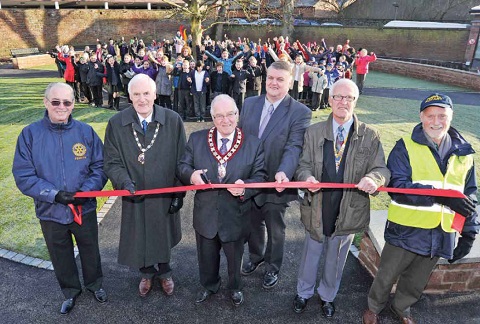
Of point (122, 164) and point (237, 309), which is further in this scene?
point (237, 309)

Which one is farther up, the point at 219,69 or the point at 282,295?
the point at 219,69

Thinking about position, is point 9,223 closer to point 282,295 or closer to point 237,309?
point 237,309

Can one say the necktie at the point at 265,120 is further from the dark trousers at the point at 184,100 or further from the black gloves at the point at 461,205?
the dark trousers at the point at 184,100

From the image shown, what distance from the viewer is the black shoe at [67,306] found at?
387 centimetres

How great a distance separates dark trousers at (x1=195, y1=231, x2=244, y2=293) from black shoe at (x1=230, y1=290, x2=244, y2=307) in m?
0.06

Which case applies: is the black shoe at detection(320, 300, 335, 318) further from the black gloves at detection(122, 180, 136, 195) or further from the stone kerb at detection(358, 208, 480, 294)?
the black gloves at detection(122, 180, 136, 195)

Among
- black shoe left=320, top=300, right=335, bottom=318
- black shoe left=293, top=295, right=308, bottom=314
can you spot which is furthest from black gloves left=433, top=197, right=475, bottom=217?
black shoe left=293, top=295, right=308, bottom=314

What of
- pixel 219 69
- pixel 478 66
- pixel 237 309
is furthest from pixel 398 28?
pixel 237 309

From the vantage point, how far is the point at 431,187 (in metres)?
3.15

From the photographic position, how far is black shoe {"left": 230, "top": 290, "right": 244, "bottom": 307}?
13.1 feet

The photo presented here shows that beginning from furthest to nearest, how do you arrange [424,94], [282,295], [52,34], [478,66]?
[52,34], [478,66], [424,94], [282,295]

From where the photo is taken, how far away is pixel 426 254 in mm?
3273

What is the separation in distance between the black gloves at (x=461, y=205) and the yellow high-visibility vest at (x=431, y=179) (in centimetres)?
8

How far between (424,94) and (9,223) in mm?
17551
